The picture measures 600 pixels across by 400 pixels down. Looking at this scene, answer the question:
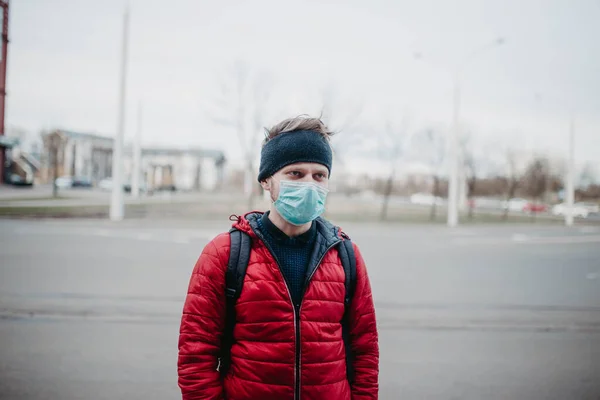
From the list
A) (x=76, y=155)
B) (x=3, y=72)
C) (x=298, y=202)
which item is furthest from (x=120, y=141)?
(x=298, y=202)

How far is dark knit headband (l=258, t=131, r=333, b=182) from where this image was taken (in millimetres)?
1991

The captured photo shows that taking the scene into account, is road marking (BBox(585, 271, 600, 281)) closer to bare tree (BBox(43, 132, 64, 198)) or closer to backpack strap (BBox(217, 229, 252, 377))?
backpack strap (BBox(217, 229, 252, 377))

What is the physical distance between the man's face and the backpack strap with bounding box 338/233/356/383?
1.08 ft

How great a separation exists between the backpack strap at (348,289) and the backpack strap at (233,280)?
46cm

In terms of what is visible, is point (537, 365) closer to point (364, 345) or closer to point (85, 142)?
point (364, 345)

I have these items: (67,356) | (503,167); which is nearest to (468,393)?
(67,356)

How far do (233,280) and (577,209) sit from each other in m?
27.5

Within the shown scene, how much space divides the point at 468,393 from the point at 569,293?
563 cm

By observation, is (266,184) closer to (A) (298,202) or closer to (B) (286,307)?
(A) (298,202)

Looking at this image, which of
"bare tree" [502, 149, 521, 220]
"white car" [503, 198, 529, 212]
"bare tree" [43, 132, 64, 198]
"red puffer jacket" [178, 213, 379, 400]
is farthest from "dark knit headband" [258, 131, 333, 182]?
"white car" [503, 198, 529, 212]

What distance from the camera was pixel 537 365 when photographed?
4629mm

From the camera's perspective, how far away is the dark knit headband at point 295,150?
6.53ft

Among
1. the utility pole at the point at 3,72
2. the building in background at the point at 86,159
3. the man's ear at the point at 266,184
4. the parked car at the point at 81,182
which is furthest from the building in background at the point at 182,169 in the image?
the man's ear at the point at 266,184

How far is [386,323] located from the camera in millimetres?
6031
